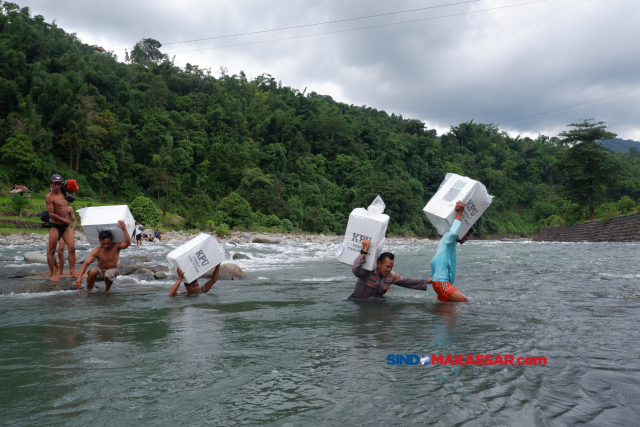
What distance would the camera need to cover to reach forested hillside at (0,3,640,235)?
36344mm

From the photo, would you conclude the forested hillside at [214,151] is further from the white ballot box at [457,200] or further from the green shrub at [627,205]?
the white ballot box at [457,200]

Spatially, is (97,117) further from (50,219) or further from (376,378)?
(376,378)

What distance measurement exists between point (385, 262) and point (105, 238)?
420 cm

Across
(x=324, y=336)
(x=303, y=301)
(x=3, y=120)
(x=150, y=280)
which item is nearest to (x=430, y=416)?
(x=324, y=336)

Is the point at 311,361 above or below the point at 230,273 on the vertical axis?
above

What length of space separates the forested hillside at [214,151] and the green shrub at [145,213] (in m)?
3.03

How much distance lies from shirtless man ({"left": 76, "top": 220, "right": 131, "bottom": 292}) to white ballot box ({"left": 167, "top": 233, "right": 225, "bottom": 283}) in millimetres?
837

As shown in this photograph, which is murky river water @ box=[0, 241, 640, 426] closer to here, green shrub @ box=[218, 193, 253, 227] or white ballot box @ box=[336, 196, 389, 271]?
white ballot box @ box=[336, 196, 389, 271]

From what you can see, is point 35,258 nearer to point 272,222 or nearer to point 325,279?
point 325,279

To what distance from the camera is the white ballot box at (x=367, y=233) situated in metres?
5.43

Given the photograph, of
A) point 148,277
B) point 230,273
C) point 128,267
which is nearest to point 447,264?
point 230,273

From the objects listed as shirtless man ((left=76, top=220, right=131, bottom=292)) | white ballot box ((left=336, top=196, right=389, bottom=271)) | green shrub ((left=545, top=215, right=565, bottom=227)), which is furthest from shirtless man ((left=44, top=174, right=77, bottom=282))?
green shrub ((left=545, top=215, right=565, bottom=227))

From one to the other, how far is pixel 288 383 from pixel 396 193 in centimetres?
4734

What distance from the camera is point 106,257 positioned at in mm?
6914
